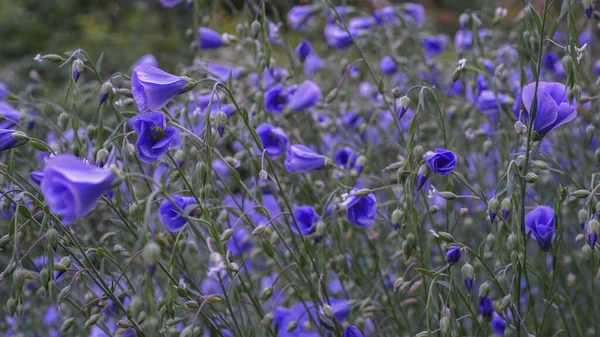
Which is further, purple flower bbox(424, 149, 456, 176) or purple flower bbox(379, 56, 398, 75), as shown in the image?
purple flower bbox(379, 56, 398, 75)

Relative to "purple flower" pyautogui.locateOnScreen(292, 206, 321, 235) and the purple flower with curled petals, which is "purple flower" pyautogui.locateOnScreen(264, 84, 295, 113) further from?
the purple flower with curled petals

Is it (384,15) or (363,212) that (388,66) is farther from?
(363,212)

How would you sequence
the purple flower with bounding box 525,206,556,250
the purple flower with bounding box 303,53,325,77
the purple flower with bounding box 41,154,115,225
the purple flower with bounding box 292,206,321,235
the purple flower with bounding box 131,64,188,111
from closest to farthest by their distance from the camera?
1. the purple flower with bounding box 41,154,115,225
2. the purple flower with bounding box 131,64,188,111
3. the purple flower with bounding box 525,206,556,250
4. the purple flower with bounding box 292,206,321,235
5. the purple flower with bounding box 303,53,325,77

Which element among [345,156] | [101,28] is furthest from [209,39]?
[101,28]

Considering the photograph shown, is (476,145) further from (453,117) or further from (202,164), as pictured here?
(202,164)

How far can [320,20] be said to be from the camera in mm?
3467

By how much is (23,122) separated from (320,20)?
1.78 metres

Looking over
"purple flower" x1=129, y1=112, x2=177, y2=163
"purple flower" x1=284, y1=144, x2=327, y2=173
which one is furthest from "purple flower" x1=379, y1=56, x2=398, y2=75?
"purple flower" x1=129, y1=112, x2=177, y2=163

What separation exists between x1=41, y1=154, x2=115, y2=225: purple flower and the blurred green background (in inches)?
203

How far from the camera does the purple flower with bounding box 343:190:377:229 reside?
1562 millimetres

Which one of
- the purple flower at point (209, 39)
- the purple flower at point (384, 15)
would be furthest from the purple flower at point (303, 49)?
the purple flower at point (384, 15)

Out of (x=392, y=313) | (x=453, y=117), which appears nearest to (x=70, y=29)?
(x=453, y=117)

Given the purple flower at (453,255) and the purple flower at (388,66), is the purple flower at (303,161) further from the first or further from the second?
the purple flower at (388,66)

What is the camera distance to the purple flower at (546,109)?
1.31m
